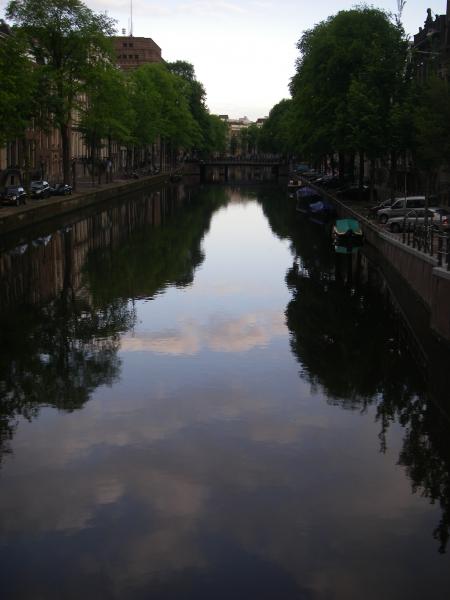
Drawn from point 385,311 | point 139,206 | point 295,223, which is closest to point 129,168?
point 139,206

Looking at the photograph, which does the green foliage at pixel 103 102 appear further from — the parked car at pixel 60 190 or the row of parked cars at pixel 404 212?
the row of parked cars at pixel 404 212

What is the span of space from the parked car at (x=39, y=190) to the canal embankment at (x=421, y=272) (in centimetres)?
2975

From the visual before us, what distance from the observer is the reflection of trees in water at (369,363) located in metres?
16.7

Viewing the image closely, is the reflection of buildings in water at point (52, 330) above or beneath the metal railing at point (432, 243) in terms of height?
beneath

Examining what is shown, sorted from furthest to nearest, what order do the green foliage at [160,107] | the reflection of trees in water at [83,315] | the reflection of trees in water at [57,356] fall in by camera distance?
the green foliage at [160,107] → the reflection of trees in water at [83,315] → the reflection of trees in water at [57,356]

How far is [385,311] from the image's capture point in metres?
31.5

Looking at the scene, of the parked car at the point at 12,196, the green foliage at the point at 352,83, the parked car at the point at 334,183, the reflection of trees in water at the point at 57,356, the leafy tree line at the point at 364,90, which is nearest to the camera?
the reflection of trees in water at the point at 57,356

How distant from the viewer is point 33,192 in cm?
6762

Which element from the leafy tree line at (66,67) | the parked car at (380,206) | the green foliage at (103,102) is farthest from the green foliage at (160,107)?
the parked car at (380,206)

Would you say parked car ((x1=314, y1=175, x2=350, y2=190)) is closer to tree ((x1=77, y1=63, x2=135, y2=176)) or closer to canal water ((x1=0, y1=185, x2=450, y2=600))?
tree ((x1=77, y1=63, x2=135, y2=176))

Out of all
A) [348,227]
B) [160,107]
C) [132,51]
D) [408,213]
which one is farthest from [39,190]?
[132,51]

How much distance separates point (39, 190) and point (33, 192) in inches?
31.7

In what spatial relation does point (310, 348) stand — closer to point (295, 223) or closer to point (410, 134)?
point (410, 134)

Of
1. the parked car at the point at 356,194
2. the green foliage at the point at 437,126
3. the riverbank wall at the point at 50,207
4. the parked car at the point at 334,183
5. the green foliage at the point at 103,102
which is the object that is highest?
the green foliage at the point at 103,102
